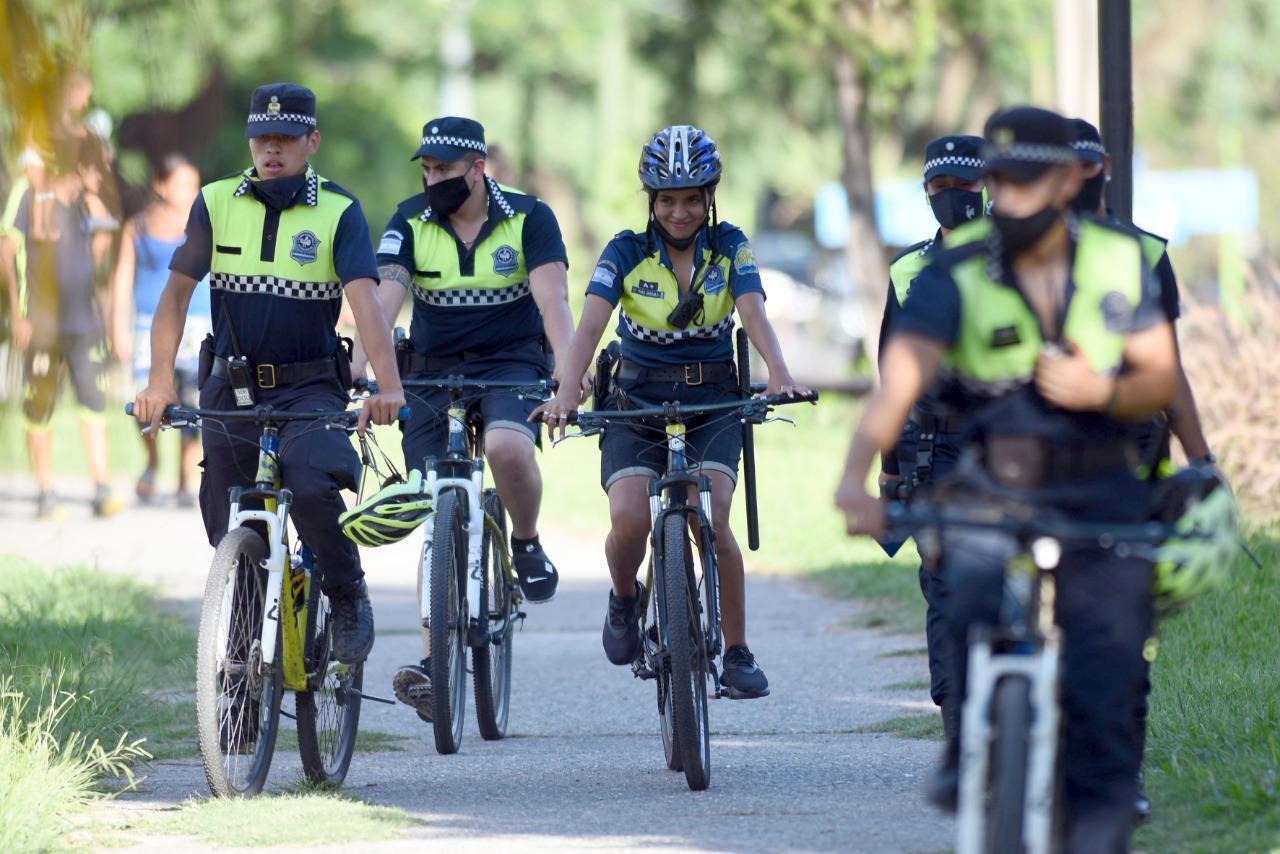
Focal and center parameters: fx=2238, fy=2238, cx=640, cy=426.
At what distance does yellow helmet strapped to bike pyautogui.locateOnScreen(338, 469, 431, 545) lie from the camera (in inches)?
272

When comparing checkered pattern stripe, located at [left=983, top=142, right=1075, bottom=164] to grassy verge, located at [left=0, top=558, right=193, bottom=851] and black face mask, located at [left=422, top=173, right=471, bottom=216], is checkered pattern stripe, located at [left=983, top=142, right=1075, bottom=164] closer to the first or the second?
grassy verge, located at [left=0, top=558, right=193, bottom=851]

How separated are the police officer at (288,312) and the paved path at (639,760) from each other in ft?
2.23

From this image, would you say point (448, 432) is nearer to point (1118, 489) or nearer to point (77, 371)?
point (77, 371)

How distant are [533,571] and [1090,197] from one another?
320 centimetres

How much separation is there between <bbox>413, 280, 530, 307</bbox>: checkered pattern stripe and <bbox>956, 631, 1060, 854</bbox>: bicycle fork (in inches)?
162

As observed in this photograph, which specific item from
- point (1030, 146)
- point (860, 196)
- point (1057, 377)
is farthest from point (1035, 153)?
point (860, 196)

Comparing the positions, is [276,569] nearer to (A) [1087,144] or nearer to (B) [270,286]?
(B) [270,286]

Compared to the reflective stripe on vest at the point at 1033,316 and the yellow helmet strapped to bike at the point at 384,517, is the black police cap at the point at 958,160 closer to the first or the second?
the yellow helmet strapped to bike at the point at 384,517

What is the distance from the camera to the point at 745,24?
26.0 m

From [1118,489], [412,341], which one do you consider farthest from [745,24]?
[1118,489]

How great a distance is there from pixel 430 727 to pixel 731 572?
1.84 meters

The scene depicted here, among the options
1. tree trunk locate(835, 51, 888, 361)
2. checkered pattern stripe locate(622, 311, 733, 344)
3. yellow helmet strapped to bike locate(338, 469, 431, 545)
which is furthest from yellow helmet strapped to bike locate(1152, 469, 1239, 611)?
tree trunk locate(835, 51, 888, 361)

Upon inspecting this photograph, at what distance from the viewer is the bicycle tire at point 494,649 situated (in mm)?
8164

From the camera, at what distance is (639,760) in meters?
7.86
